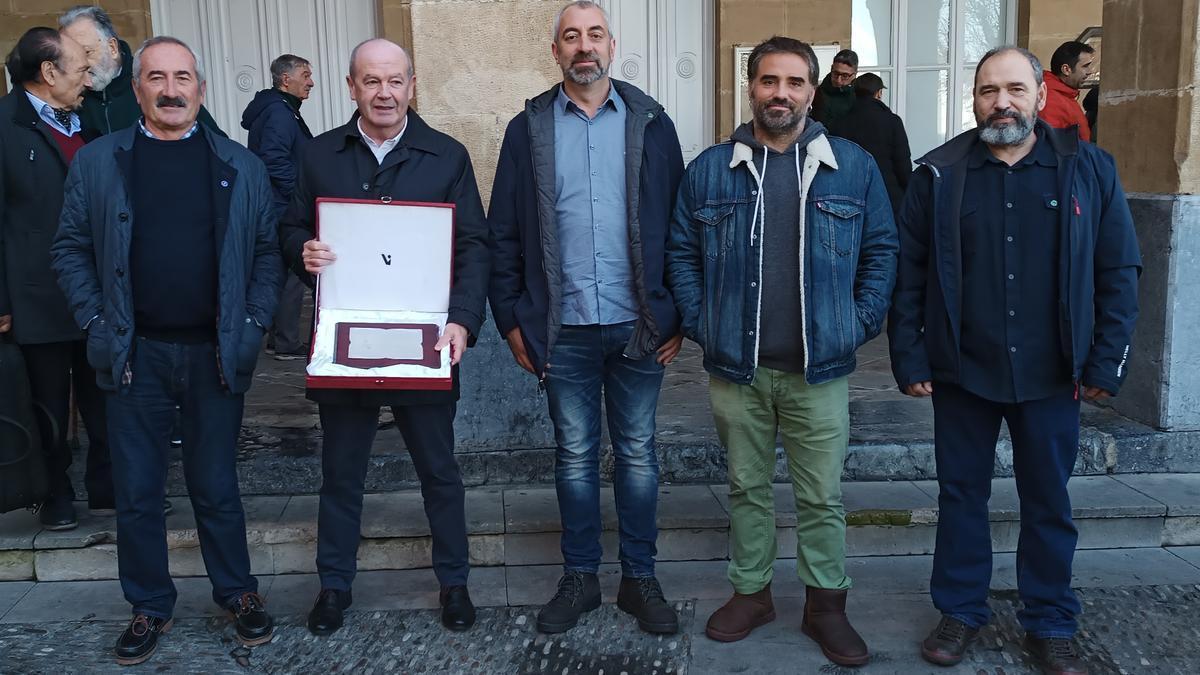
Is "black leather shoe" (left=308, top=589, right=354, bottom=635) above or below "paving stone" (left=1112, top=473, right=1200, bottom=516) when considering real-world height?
below

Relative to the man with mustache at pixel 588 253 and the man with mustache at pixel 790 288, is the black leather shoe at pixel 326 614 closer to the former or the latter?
the man with mustache at pixel 588 253

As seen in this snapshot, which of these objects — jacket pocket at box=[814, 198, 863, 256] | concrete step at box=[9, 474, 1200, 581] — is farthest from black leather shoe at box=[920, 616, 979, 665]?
jacket pocket at box=[814, 198, 863, 256]

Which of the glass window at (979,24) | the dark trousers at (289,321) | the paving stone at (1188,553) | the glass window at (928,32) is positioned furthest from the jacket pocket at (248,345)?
the glass window at (979,24)

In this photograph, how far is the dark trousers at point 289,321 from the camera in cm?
732

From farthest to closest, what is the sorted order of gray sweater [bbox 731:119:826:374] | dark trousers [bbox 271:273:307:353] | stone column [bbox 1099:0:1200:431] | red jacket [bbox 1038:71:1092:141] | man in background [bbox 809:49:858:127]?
1. man in background [bbox 809:49:858:127]
2. dark trousers [bbox 271:273:307:353]
3. red jacket [bbox 1038:71:1092:141]
4. stone column [bbox 1099:0:1200:431]
5. gray sweater [bbox 731:119:826:374]

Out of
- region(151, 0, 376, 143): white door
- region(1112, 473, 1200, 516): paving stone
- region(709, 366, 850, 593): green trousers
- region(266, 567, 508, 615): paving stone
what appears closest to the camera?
region(709, 366, 850, 593): green trousers

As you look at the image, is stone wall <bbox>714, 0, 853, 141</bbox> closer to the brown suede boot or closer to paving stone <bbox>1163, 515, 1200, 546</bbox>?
paving stone <bbox>1163, 515, 1200, 546</bbox>

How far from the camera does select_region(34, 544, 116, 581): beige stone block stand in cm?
459

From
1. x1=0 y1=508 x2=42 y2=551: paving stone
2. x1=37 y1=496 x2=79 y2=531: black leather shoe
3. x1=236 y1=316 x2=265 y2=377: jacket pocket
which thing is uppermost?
x1=236 y1=316 x2=265 y2=377: jacket pocket

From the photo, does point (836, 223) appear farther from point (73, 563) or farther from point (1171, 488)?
point (73, 563)

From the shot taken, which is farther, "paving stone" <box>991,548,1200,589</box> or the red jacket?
the red jacket

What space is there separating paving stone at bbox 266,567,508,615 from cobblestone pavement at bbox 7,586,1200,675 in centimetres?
9

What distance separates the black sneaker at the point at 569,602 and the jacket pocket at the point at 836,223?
1.46 m

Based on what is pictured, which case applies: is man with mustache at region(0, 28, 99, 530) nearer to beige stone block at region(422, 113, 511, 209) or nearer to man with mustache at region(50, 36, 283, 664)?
man with mustache at region(50, 36, 283, 664)
